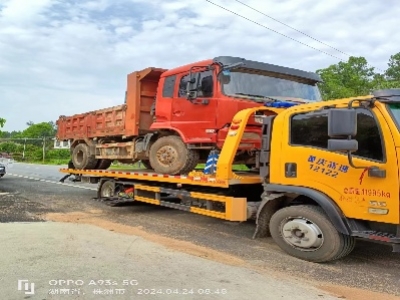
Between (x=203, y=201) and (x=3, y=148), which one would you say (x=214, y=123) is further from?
(x=3, y=148)

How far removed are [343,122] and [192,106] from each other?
3158 millimetres

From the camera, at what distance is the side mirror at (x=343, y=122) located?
4.52 metres

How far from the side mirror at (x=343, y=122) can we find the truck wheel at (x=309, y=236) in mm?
1093

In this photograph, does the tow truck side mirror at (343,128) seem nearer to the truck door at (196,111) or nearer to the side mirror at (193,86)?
the truck door at (196,111)

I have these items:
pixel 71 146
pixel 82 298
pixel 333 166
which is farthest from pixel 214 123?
pixel 71 146

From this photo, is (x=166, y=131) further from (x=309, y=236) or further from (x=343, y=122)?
(x=343, y=122)

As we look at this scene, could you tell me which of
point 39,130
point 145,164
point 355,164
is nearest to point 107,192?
point 145,164

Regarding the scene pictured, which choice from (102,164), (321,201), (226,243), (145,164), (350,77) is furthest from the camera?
(350,77)

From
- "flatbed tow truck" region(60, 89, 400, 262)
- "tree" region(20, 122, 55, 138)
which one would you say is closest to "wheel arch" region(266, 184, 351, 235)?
"flatbed tow truck" region(60, 89, 400, 262)

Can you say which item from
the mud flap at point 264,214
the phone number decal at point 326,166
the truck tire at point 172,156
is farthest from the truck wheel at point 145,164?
the phone number decal at point 326,166

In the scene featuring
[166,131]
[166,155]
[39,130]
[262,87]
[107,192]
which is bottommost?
[107,192]

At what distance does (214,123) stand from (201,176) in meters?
0.90

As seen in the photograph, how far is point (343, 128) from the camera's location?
453 centimetres

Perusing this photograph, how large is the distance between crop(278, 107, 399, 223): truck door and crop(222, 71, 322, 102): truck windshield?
1.54m
